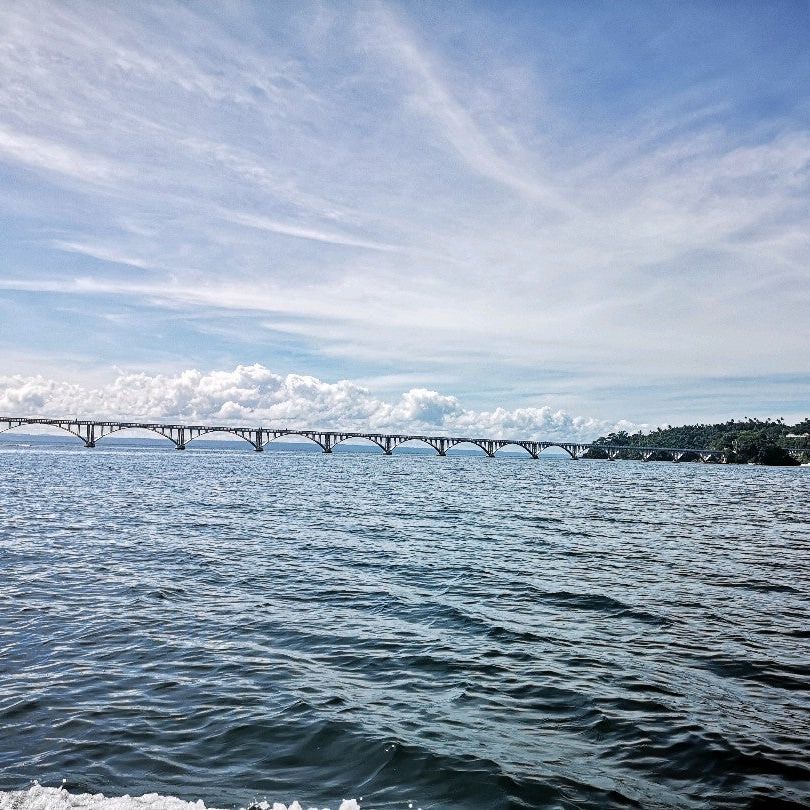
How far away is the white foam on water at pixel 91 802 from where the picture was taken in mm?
7801

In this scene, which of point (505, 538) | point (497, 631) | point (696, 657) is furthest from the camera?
point (505, 538)

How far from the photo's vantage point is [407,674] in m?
13.1

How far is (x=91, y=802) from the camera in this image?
795 centimetres

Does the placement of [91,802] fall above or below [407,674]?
above

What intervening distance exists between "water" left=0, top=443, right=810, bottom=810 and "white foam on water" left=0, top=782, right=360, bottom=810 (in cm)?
13

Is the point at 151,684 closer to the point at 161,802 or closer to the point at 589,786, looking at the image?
the point at 161,802

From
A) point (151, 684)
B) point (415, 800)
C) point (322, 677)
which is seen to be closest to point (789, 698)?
point (415, 800)

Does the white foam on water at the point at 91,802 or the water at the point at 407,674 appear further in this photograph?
the water at the point at 407,674

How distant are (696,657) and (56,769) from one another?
41.7 feet

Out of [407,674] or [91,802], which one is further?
[407,674]

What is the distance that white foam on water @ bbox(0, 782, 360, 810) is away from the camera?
7.80 metres

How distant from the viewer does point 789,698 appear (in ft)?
39.1

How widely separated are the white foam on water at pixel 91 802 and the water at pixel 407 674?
0.43 feet

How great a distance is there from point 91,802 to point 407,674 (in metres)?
6.52
